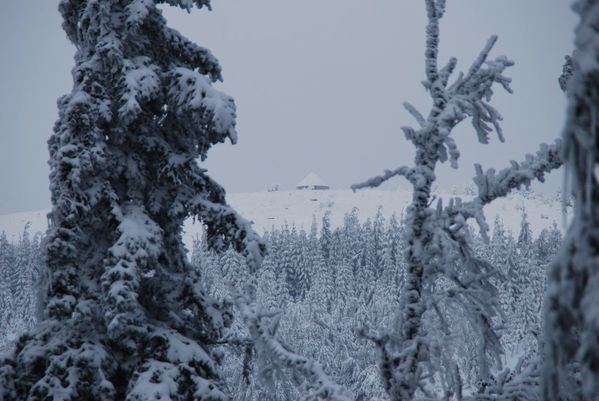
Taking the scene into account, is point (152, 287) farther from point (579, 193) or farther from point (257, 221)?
point (257, 221)

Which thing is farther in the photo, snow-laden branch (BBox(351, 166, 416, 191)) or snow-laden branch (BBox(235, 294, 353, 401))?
snow-laden branch (BBox(351, 166, 416, 191))

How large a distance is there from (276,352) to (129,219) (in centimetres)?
287

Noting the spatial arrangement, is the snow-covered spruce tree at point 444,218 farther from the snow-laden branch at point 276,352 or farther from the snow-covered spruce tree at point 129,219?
the snow-covered spruce tree at point 129,219

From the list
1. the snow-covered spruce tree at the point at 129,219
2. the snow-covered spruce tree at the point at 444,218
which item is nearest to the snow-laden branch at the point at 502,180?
the snow-covered spruce tree at the point at 444,218

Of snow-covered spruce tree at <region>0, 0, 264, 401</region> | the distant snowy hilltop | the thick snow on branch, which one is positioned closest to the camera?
snow-covered spruce tree at <region>0, 0, 264, 401</region>

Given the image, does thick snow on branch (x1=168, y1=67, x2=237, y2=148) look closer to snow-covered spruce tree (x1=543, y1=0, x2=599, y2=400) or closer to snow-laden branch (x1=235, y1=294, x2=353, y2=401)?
snow-laden branch (x1=235, y1=294, x2=353, y2=401)

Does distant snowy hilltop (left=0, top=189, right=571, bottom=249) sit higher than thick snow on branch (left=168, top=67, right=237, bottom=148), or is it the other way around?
thick snow on branch (left=168, top=67, right=237, bottom=148)

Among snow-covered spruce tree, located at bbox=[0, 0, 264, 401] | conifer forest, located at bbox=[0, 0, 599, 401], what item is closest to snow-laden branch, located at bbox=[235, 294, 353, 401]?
conifer forest, located at bbox=[0, 0, 599, 401]

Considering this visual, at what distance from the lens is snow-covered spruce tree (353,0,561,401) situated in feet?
17.6

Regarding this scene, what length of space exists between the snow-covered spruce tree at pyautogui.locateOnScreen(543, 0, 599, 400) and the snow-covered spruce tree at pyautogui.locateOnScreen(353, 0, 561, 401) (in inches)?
123

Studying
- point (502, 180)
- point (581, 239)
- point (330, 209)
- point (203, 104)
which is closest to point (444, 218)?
point (502, 180)

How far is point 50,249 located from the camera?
6828mm

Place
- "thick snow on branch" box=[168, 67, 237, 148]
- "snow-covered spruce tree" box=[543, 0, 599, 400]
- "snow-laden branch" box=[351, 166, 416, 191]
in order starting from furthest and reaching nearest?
"thick snow on branch" box=[168, 67, 237, 148] < "snow-laden branch" box=[351, 166, 416, 191] < "snow-covered spruce tree" box=[543, 0, 599, 400]

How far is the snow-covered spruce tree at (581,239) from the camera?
76.7 inches
